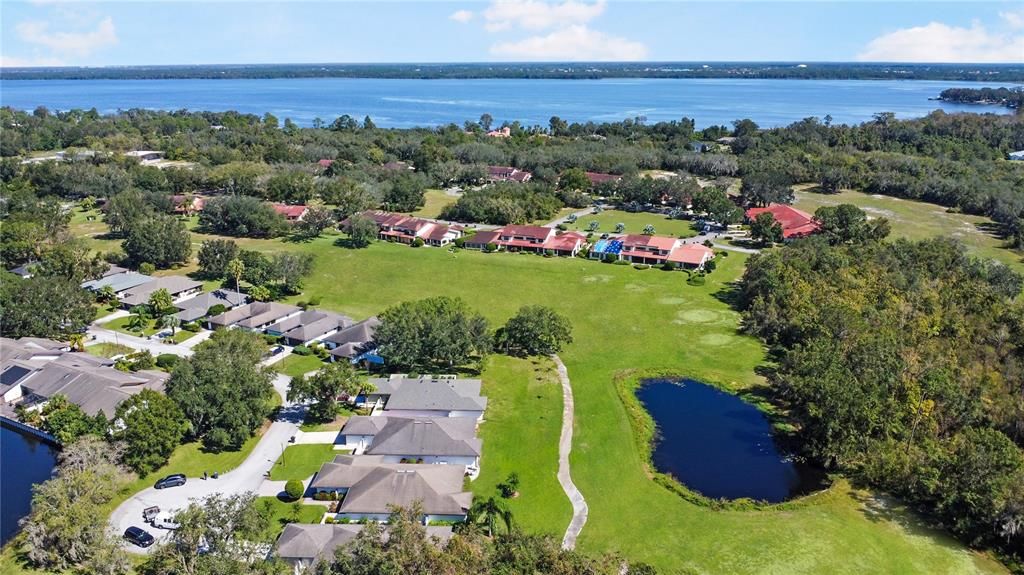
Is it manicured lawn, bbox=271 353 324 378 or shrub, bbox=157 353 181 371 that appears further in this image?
manicured lawn, bbox=271 353 324 378

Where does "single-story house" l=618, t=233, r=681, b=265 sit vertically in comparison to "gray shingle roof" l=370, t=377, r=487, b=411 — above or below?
above

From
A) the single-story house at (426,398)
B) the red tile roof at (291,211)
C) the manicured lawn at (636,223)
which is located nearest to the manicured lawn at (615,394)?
the single-story house at (426,398)

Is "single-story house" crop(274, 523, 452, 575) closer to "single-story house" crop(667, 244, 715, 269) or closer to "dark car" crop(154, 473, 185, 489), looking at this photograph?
"dark car" crop(154, 473, 185, 489)

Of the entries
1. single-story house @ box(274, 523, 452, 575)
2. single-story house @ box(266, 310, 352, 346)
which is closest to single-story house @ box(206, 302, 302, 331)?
single-story house @ box(266, 310, 352, 346)

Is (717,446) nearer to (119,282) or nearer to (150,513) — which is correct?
(150,513)

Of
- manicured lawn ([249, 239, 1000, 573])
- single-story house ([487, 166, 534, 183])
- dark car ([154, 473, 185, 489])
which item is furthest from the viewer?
single-story house ([487, 166, 534, 183])

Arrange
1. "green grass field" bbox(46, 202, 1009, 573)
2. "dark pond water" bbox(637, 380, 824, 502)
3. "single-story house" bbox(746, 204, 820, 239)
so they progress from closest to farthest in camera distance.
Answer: "green grass field" bbox(46, 202, 1009, 573) < "dark pond water" bbox(637, 380, 824, 502) < "single-story house" bbox(746, 204, 820, 239)
